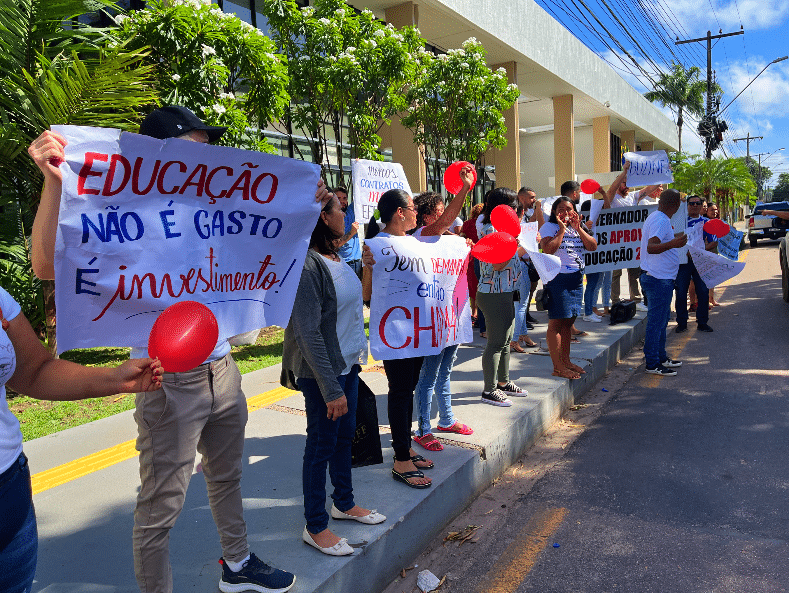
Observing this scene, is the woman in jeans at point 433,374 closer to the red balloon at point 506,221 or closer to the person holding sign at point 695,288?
the red balloon at point 506,221

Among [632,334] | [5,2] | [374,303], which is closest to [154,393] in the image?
[374,303]

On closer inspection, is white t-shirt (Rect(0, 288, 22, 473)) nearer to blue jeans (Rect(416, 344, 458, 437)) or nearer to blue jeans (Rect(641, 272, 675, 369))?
blue jeans (Rect(416, 344, 458, 437))

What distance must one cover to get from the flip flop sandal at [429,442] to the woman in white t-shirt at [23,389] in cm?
257

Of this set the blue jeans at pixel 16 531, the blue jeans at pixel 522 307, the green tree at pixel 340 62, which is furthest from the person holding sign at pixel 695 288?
the blue jeans at pixel 16 531

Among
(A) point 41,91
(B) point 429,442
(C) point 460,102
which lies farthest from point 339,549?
(C) point 460,102

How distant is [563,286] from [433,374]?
2282 millimetres

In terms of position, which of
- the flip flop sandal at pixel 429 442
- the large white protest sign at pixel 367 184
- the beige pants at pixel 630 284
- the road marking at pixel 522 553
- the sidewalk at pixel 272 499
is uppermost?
the large white protest sign at pixel 367 184

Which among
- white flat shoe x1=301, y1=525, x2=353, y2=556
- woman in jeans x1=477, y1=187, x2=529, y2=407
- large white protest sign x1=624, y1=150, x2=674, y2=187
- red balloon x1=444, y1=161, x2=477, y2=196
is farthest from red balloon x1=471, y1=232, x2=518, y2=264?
large white protest sign x1=624, y1=150, x2=674, y2=187

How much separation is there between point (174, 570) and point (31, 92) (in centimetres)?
500

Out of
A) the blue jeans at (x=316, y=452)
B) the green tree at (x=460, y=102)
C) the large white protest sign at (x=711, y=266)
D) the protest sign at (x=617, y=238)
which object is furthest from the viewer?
the green tree at (x=460, y=102)

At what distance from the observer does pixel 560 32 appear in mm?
22547

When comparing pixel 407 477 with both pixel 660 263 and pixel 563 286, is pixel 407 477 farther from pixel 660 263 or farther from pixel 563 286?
pixel 660 263

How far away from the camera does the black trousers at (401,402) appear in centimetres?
376

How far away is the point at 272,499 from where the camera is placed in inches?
141
